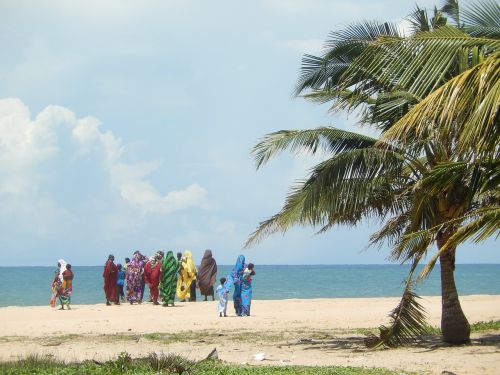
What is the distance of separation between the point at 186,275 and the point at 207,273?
1.08m

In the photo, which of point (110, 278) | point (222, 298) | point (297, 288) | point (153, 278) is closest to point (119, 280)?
point (110, 278)

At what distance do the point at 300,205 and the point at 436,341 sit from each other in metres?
3.68

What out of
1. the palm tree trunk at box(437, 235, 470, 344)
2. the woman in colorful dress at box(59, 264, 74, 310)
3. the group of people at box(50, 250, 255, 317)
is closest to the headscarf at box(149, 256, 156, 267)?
the group of people at box(50, 250, 255, 317)

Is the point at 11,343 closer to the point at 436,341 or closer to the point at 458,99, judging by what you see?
the point at 436,341

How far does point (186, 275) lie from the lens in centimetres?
2777

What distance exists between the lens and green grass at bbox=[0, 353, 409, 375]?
8891mm

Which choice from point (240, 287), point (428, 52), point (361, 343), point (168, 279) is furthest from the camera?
point (168, 279)

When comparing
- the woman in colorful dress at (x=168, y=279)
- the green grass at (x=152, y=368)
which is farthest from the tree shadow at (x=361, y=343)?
the woman in colorful dress at (x=168, y=279)

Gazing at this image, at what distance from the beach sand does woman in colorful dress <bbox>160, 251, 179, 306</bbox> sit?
0.50 m

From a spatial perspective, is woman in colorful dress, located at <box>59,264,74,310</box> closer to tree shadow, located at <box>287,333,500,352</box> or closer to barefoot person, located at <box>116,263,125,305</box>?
barefoot person, located at <box>116,263,125,305</box>

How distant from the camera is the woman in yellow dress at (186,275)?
27.5 metres

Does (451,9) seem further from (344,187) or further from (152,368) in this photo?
(152,368)

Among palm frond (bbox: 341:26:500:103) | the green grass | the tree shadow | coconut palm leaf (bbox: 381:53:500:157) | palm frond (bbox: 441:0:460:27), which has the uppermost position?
palm frond (bbox: 441:0:460:27)

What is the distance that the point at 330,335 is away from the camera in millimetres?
16266
